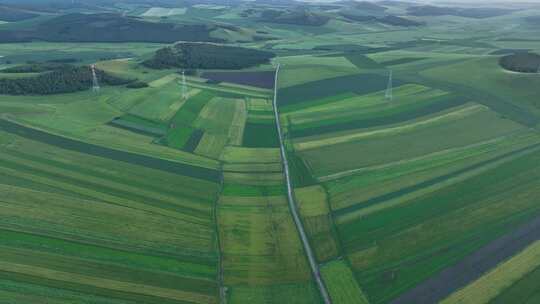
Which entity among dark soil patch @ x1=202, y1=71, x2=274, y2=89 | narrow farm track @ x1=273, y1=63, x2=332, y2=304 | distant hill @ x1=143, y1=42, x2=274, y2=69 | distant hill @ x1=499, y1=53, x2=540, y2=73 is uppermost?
distant hill @ x1=499, y1=53, x2=540, y2=73

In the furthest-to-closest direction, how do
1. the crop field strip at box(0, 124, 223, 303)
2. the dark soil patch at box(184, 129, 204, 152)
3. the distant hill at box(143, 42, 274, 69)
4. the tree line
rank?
the distant hill at box(143, 42, 274, 69), the tree line, the dark soil patch at box(184, 129, 204, 152), the crop field strip at box(0, 124, 223, 303)

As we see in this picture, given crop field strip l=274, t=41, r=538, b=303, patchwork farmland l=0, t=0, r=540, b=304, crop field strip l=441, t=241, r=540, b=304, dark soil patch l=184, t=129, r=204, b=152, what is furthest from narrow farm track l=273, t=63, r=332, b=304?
dark soil patch l=184, t=129, r=204, b=152

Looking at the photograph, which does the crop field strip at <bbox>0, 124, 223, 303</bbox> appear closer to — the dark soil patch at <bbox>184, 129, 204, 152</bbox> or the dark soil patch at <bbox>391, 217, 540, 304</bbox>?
the dark soil patch at <bbox>184, 129, 204, 152</bbox>

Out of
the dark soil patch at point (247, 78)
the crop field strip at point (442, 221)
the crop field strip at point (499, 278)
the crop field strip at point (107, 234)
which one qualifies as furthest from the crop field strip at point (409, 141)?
the dark soil patch at point (247, 78)

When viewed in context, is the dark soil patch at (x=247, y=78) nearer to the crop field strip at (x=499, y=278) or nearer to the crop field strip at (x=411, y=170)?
the crop field strip at (x=411, y=170)

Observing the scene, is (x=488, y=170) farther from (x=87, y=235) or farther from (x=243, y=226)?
(x=87, y=235)

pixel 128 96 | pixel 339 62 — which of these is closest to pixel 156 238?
pixel 128 96
